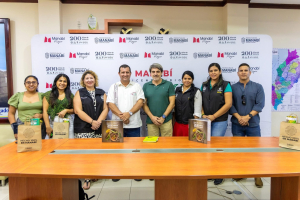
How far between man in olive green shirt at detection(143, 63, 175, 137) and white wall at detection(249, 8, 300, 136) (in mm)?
2451

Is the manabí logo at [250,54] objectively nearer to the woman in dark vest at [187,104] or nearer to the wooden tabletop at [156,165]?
the woman in dark vest at [187,104]

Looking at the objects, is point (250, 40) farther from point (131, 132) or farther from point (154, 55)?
point (131, 132)

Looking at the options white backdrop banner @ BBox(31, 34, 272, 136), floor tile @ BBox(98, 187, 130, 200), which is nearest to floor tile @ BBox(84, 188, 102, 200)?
floor tile @ BBox(98, 187, 130, 200)

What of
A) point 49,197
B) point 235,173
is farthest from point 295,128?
point 49,197

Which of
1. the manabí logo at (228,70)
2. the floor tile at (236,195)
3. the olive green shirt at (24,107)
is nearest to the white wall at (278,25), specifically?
the manabí logo at (228,70)

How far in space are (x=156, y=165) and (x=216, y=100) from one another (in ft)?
5.63

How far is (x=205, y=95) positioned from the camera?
2.88 m

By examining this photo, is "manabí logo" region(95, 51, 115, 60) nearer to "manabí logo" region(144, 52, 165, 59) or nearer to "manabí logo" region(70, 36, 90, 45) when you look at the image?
"manabí logo" region(70, 36, 90, 45)

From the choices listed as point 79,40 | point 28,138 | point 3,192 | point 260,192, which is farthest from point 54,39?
point 260,192

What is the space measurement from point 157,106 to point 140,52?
1.12 metres

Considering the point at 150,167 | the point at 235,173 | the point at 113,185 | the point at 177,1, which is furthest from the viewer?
the point at 177,1

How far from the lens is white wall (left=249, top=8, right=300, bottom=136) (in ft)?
13.4

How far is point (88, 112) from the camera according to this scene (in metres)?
2.71

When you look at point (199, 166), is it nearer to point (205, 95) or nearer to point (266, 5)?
point (205, 95)
